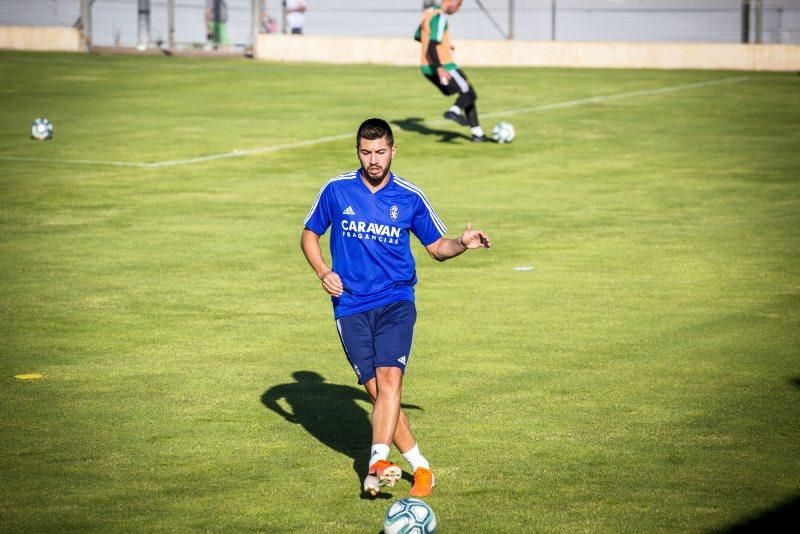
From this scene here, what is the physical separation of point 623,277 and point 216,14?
37.2m

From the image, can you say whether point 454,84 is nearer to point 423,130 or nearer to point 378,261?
point 423,130

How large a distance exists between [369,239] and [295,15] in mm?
40862

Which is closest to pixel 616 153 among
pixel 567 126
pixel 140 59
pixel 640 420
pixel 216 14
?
pixel 567 126

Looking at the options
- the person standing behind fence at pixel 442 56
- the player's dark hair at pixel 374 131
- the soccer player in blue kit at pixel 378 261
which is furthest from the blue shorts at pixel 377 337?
the person standing behind fence at pixel 442 56

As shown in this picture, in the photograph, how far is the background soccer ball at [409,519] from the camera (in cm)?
654

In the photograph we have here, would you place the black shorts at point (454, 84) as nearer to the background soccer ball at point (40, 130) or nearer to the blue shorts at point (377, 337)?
the background soccer ball at point (40, 130)

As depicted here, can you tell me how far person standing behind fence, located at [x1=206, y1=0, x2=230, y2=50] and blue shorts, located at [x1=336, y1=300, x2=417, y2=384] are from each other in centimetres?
4288

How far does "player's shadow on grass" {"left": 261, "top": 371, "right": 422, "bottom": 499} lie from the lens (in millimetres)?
8664

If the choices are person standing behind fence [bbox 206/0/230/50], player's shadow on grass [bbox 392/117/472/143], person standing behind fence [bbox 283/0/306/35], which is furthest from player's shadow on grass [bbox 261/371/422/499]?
person standing behind fence [bbox 206/0/230/50]

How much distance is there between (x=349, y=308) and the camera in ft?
25.5

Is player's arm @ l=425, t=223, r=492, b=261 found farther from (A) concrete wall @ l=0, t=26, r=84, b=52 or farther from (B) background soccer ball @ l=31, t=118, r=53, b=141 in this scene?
(A) concrete wall @ l=0, t=26, r=84, b=52

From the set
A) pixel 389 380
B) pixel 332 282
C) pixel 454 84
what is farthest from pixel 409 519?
pixel 454 84

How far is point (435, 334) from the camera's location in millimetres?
12180

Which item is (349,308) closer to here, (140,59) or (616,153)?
(616,153)
